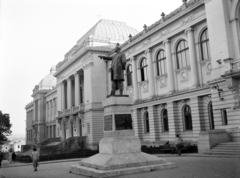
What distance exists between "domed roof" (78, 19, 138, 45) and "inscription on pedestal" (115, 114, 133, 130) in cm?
3427

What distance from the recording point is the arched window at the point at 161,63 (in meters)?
32.6

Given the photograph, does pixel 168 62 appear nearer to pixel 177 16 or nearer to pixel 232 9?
pixel 177 16

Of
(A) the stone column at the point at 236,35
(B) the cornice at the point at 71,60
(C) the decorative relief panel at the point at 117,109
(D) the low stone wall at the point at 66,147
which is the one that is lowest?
(D) the low stone wall at the point at 66,147

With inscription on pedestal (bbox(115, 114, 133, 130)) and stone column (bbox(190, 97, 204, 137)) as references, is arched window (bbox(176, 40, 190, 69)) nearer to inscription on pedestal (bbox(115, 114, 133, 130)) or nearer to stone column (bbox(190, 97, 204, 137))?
stone column (bbox(190, 97, 204, 137))

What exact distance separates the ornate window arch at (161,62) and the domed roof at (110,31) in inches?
631

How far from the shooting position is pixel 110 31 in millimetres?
49656

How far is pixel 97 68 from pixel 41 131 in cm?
4461

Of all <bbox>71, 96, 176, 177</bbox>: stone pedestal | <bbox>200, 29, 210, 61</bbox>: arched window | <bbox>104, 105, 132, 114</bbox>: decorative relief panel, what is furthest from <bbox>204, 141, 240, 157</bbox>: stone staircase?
<bbox>200, 29, 210, 61</bbox>: arched window

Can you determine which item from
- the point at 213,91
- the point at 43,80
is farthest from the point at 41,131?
the point at 213,91

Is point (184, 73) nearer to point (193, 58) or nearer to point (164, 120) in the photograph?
point (193, 58)

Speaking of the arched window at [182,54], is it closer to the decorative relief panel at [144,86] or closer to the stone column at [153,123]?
the decorative relief panel at [144,86]

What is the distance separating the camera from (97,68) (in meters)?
44.3

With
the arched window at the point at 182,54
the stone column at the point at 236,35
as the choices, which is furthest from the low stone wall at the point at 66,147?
the stone column at the point at 236,35

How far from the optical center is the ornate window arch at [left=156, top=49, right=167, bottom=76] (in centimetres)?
3262
